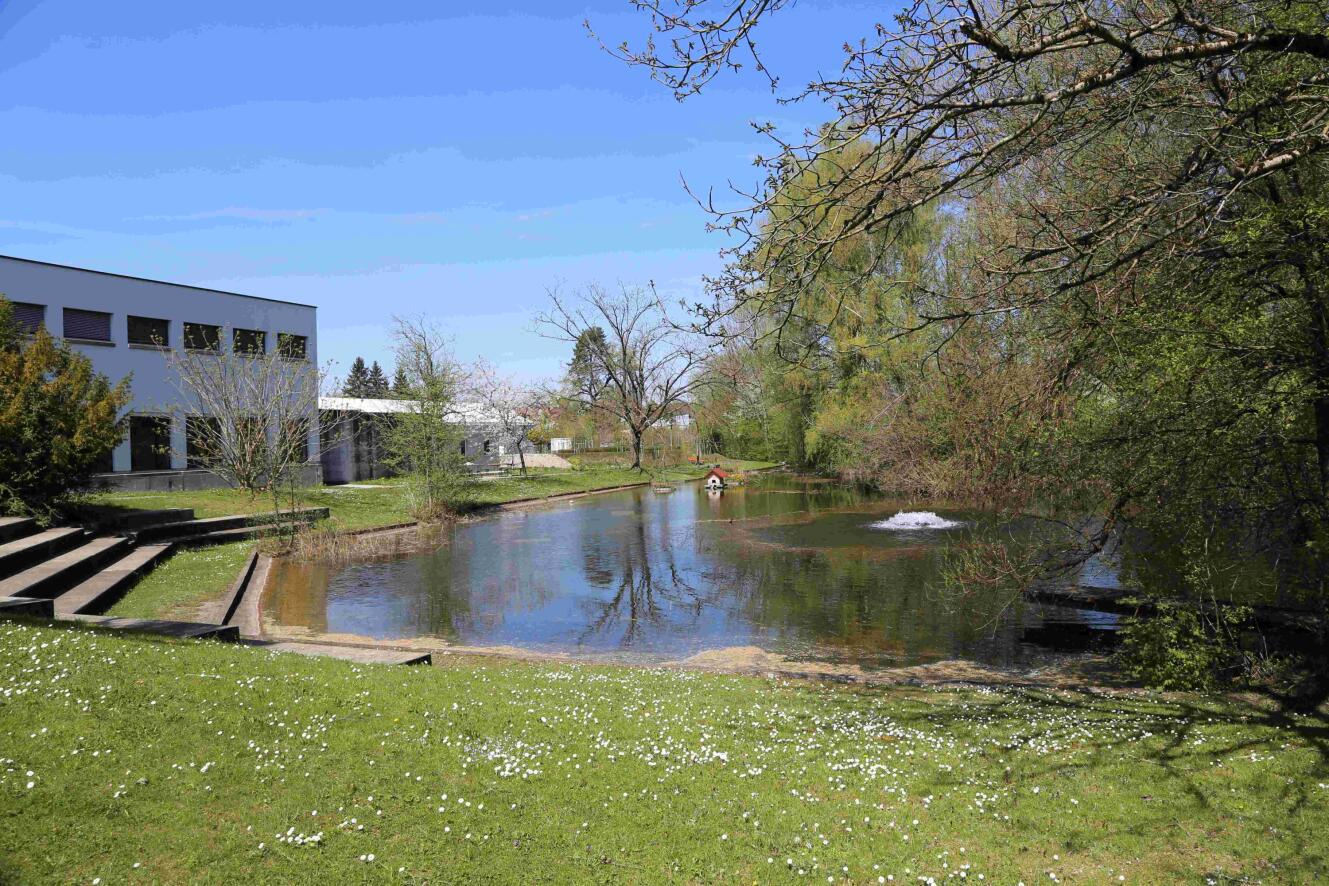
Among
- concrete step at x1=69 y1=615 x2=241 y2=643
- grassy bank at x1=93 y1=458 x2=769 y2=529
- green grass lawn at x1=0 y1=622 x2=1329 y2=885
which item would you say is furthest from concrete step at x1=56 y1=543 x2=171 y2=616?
grassy bank at x1=93 y1=458 x2=769 y2=529

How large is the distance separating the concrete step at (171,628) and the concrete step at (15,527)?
5.74 metres

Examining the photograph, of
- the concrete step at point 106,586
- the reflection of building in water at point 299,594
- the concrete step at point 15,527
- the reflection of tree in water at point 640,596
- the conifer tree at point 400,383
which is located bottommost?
the reflection of tree in water at point 640,596

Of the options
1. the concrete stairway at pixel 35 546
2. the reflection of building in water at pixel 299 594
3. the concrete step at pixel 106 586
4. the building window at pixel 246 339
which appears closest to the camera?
the concrete step at pixel 106 586

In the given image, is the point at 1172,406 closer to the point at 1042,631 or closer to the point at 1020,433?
the point at 1020,433

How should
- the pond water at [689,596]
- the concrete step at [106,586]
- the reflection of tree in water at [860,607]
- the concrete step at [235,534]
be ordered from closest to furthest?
the concrete step at [106,586] → the reflection of tree in water at [860,607] → the pond water at [689,596] → the concrete step at [235,534]

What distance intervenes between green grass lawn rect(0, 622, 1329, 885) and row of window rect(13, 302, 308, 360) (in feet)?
73.2

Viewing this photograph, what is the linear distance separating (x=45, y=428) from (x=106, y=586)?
5.95 metres

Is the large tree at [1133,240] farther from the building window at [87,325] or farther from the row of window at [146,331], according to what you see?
the building window at [87,325]

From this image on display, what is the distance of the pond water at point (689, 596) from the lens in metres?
11.4

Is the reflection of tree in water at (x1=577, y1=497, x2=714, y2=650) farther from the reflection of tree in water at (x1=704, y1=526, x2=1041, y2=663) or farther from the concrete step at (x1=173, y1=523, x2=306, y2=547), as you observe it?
the concrete step at (x1=173, y1=523, x2=306, y2=547)

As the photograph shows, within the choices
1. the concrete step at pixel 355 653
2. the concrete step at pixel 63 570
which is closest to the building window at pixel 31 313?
the concrete step at pixel 63 570

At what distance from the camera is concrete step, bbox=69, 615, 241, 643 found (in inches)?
323

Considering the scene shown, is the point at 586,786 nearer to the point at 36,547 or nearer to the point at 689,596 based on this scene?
the point at 689,596

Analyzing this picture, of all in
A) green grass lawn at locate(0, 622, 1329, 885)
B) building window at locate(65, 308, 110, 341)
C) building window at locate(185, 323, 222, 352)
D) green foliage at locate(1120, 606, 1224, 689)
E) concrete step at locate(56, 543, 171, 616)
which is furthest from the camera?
building window at locate(185, 323, 222, 352)
